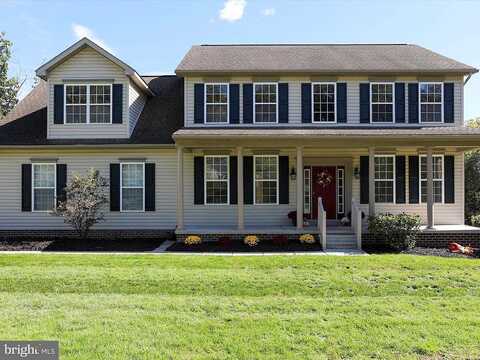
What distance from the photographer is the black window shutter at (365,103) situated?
13.4 m

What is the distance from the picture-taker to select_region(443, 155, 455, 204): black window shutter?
13.2 m

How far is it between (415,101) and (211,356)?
41.1 feet

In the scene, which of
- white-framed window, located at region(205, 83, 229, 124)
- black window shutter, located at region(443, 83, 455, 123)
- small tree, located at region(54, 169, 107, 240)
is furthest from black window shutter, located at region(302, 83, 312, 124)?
small tree, located at region(54, 169, 107, 240)

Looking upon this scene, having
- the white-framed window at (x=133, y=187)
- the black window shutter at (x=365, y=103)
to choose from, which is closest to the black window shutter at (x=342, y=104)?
the black window shutter at (x=365, y=103)

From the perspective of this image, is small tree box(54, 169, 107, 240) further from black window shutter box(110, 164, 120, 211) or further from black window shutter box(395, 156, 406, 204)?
black window shutter box(395, 156, 406, 204)

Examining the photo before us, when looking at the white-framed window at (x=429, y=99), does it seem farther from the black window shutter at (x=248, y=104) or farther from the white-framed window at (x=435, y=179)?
the black window shutter at (x=248, y=104)

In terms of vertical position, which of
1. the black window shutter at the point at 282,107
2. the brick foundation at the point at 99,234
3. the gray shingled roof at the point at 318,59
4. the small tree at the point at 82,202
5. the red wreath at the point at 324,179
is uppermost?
the gray shingled roof at the point at 318,59

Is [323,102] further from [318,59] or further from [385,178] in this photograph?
[385,178]

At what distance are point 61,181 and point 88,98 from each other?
319 cm

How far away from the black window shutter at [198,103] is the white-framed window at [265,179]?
254 centimetres

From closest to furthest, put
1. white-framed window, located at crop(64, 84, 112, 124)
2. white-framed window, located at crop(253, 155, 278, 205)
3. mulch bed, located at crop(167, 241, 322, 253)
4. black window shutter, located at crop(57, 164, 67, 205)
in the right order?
mulch bed, located at crop(167, 241, 322, 253)
black window shutter, located at crop(57, 164, 67, 205)
white-framed window, located at crop(253, 155, 278, 205)
white-framed window, located at crop(64, 84, 112, 124)

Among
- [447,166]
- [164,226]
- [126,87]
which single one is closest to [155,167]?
[164,226]

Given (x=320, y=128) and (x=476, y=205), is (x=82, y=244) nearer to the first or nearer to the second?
(x=320, y=128)

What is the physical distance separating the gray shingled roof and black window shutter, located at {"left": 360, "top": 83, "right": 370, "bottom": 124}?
0.61 m
